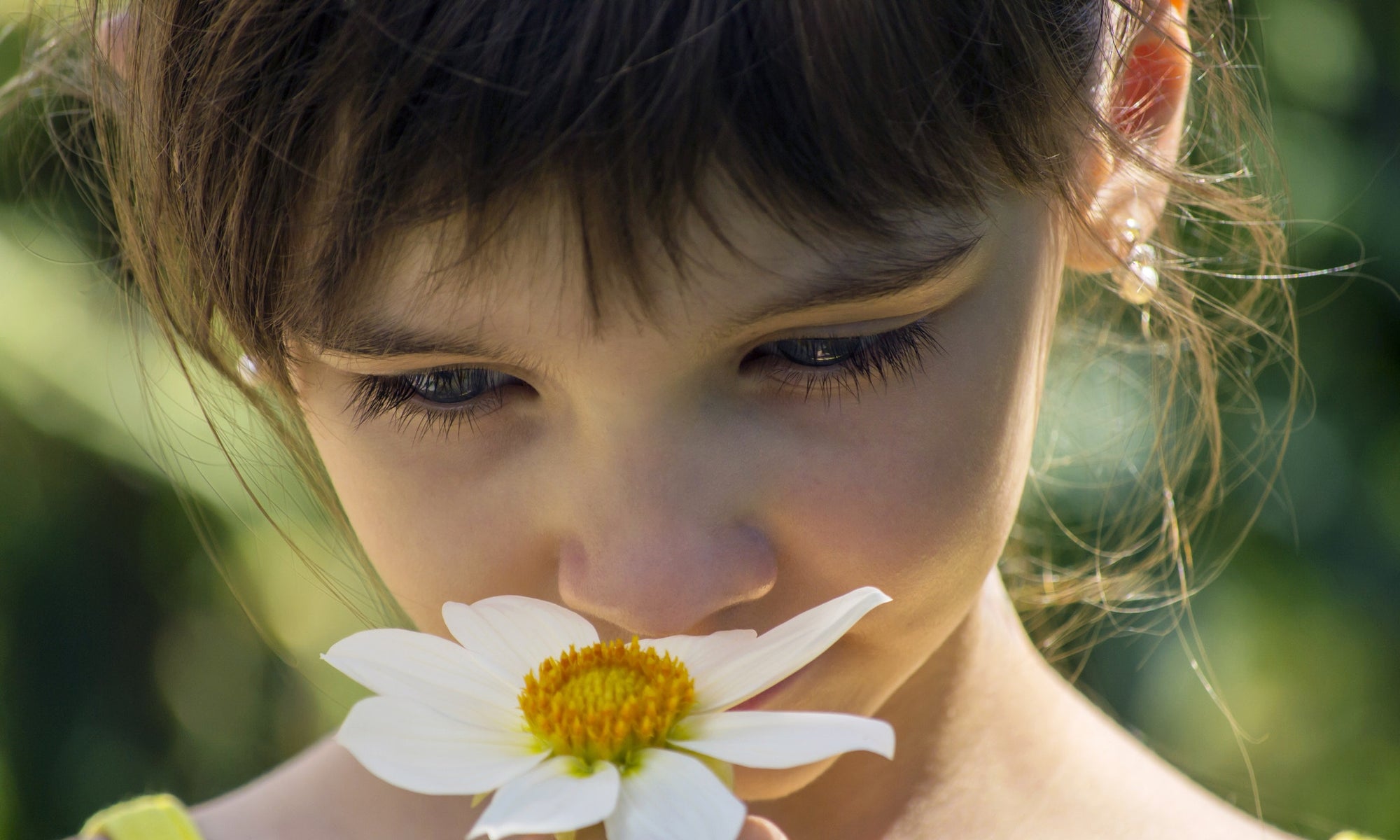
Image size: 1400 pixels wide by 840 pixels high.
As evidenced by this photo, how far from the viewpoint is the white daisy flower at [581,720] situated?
0.53 metres

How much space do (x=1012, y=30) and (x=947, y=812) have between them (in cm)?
71

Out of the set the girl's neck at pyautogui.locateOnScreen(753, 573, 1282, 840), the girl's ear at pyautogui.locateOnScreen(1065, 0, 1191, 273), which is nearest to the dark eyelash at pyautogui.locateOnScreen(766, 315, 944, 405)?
the girl's ear at pyautogui.locateOnScreen(1065, 0, 1191, 273)

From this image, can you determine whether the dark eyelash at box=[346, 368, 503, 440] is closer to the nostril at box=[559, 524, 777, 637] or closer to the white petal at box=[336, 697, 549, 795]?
the nostril at box=[559, 524, 777, 637]

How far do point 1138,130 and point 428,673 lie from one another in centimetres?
77

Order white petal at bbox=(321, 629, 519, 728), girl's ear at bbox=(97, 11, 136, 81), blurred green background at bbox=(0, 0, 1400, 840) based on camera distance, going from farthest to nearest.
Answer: blurred green background at bbox=(0, 0, 1400, 840) → girl's ear at bbox=(97, 11, 136, 81) → white petal at bbox=(321, 629, 519, 728)

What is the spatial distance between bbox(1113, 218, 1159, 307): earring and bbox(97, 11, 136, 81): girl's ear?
83cm

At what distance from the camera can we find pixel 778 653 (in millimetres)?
631

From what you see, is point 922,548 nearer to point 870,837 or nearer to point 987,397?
point 987,397

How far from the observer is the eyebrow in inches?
30.7

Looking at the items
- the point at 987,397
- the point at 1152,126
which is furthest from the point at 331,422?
the point at 1152,126

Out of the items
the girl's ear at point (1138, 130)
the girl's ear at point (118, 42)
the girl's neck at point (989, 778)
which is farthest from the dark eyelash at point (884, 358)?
the girl's ear at point (118, 42)

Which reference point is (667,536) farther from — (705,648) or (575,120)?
(575,120)

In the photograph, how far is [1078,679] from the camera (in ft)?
7.59

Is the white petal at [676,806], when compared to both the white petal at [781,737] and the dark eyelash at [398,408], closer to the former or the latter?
the white petal at [781,737]
